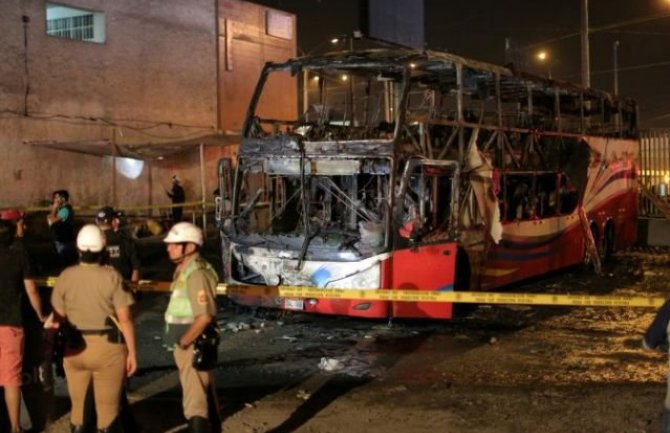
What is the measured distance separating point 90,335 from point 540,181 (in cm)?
1009

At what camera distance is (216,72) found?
2641cm

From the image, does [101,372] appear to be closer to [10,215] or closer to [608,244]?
[10,215]

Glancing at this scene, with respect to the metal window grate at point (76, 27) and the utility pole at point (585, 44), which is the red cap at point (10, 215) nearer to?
the metal window grate at point (76, 27)

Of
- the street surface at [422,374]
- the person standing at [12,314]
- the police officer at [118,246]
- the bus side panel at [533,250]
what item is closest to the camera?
the person standing at [12,314]

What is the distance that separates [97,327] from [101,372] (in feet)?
0.93

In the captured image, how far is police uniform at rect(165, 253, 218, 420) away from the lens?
5.04 m

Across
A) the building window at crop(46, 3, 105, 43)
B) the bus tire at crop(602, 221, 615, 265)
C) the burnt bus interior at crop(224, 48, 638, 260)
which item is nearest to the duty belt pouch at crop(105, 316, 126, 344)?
the burnt bus interior at crop(224, 48, 638, 260)

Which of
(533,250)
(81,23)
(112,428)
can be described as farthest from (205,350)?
(81,23)

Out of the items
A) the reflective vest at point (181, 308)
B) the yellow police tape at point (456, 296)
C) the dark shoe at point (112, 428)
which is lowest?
the dark shoe at point (112, 428)

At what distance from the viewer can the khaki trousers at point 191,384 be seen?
16.7 ft

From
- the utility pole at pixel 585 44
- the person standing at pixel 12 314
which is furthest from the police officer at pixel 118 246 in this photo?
the utility pole at pixel 585 44

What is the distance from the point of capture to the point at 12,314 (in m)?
5.69

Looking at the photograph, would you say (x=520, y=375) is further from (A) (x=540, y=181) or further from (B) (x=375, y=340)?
(A) (x=540, y=181)

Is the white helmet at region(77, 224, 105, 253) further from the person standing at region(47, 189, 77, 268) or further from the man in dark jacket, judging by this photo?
the person standing at region(47, 189, 77, 268)
